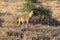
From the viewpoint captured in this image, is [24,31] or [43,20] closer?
[24,31]

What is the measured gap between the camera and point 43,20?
16.4 meters

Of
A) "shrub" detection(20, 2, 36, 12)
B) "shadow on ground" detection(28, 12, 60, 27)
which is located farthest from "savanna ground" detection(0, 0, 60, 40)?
"shrub" detection(20, 2, 36, 12)

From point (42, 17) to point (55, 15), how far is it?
187 cm

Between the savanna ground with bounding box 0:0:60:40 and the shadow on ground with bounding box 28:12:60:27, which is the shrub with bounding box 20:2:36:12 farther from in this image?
the savanna ground with bounding box 0:0:60:40

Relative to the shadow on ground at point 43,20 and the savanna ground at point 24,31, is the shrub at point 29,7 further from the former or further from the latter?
the savanna ground at point 24,31

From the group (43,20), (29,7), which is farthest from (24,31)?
A: (29,7)

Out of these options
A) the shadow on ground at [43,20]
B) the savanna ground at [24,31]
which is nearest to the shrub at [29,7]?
the shadow on ground at [43,20]

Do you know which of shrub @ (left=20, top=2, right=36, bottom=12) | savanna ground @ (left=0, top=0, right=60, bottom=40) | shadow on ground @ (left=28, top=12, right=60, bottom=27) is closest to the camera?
savanna ground @ (left=0, top=0, right=60, bottom=40)

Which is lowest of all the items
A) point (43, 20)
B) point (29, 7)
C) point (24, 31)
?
point (43, 20)

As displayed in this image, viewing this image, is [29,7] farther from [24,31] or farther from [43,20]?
[24,31]

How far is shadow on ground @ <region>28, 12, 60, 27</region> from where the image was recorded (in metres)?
16.0

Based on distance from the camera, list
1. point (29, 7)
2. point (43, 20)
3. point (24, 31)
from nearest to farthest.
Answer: point (24, 31) → point (43, 20) → point (29, 7)

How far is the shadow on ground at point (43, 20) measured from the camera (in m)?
16.0

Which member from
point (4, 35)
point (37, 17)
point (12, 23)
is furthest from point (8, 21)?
point (4, 35)
